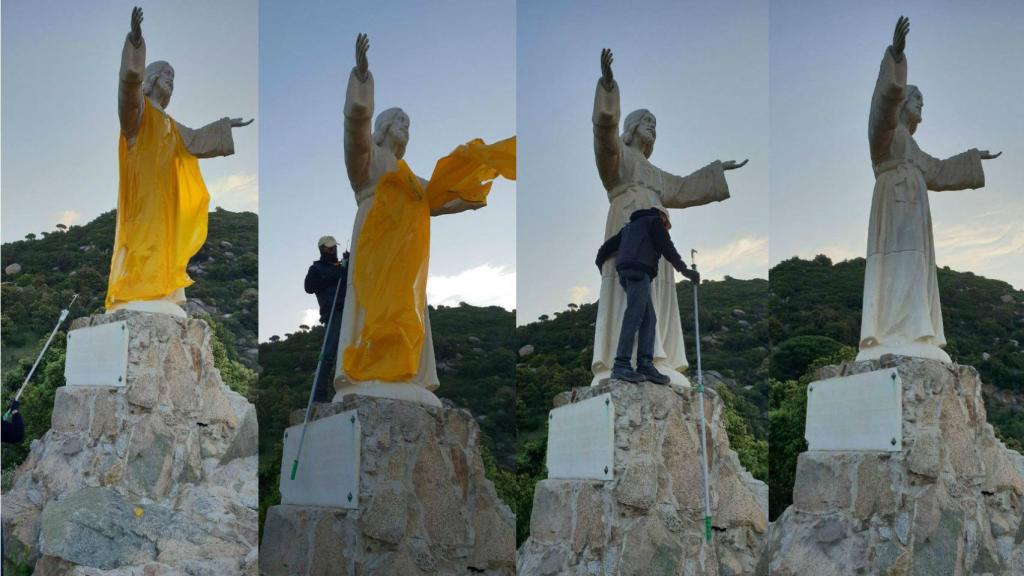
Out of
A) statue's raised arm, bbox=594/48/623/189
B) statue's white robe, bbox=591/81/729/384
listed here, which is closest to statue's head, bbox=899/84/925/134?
statue's white robe, bbox=591/81/729/384

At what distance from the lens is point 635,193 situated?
19.4 ft

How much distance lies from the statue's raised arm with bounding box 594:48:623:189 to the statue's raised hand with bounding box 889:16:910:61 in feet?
4.65

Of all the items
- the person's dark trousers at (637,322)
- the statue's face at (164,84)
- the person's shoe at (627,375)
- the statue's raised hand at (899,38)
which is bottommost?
the person's shoe at (627,375)

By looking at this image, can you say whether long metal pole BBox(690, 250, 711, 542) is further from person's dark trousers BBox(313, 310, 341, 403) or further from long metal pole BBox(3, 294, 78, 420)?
long metal pole BBox(3, 294, 78, 420)

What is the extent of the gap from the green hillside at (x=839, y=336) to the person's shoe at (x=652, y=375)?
722mm

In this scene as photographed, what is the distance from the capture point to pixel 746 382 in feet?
19.6

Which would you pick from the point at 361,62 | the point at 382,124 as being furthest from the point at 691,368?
the point at 361,62

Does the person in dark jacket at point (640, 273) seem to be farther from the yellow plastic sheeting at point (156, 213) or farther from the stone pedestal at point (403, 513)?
the yellow plastic sheeting at point (156, 213)

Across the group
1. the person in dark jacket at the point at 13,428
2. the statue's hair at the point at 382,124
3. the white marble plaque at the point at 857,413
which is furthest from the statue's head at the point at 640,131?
the person in dark jacket at the point at 13,428

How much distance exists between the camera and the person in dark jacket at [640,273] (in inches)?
222

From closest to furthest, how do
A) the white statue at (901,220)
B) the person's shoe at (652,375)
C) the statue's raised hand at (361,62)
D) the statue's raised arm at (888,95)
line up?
the statue's raised hand at (361,62) → the person's shoe at (652,375) → the white statue at (901,220) → the statue's raised arm at (888,95)

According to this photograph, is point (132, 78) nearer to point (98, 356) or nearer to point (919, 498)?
point (98, 356)

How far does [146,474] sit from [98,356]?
58 centimetres

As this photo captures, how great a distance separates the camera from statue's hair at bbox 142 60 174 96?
5715 millimetres
